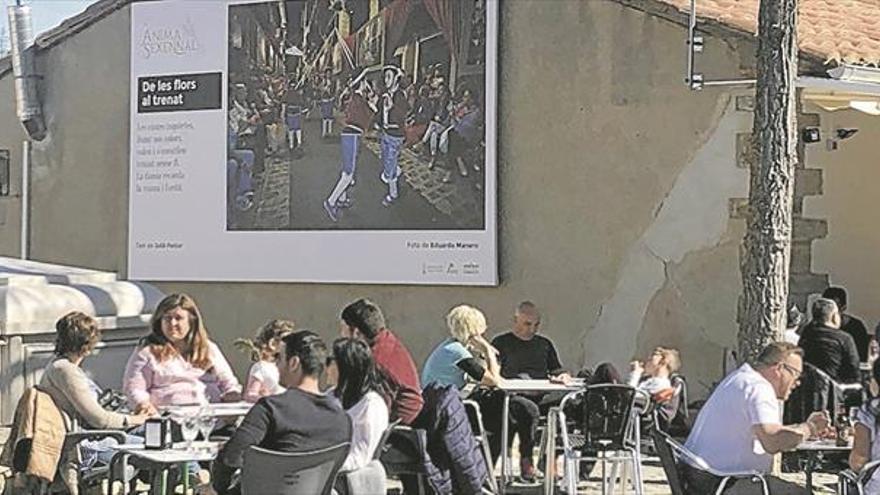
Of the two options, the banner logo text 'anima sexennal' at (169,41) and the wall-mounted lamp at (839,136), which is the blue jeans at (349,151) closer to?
the banner logo text 'anima sexennal' at (169,41)

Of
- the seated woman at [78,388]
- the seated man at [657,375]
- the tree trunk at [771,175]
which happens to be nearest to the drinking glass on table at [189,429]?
the seated woman at [78,388]

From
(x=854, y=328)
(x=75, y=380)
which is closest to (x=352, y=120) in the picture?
(x=854, y=328)

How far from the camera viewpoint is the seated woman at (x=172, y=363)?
8.30m

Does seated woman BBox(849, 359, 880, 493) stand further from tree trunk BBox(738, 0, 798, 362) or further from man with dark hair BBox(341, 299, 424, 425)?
tree trunk BBox(738, 0, 798, 362)

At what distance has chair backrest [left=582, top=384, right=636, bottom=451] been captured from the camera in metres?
8.91

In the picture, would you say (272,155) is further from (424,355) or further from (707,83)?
(707,83)

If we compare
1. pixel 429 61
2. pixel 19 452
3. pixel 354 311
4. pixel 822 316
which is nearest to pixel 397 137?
pixel 429 61

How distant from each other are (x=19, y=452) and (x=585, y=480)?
422 cm

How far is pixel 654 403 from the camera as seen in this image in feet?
30.5

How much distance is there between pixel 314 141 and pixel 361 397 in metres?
8.52

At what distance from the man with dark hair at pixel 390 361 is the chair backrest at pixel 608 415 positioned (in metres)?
1.37

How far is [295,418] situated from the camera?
590 centimetres

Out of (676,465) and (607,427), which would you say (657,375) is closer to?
(607,427)

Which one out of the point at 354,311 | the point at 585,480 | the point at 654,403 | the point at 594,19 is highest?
the point at 594,19
